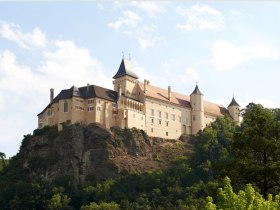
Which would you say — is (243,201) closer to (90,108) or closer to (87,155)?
(90,108)

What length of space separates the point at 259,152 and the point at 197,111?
9448 cm

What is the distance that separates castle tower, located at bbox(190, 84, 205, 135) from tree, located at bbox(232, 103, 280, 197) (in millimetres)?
91742

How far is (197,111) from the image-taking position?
129 metres

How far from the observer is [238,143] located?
35.2 meters

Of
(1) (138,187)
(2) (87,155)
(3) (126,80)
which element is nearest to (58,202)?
(2) (87,155)

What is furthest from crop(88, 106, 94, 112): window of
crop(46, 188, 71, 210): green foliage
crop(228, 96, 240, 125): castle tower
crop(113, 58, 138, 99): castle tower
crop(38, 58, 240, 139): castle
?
crop(228, 96, 240, 125): castle tower

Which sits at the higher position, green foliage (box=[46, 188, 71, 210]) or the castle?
the castle

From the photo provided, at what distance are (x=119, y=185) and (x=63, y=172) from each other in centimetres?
1098

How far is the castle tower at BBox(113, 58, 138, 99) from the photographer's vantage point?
120 m

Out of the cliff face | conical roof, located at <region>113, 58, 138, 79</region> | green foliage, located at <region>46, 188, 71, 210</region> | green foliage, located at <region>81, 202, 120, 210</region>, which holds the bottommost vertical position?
green foliage, located at <region>81, 202, 120, 210</region>

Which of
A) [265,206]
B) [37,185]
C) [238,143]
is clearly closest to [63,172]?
[37,185]

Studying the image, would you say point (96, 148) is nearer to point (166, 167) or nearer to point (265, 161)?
point (166, 167)

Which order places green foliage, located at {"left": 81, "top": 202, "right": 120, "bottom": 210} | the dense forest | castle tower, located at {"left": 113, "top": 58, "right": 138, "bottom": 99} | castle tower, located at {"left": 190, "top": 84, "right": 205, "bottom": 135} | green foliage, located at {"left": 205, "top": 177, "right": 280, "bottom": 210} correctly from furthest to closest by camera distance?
castle tower, located at {"left": 190, "top": 84, "right": 205, "bottom": 135}, castle tower, located at {"left": 113, "top": 58, "right": 138, "bottom": 99}, the dense forest, green foliage, located at {"left": 81, "top": 202, "right": 120, "bottom": 210}, green foliage, located at {"left": 205, "top": 177, "right": 280, "bottom": 210}

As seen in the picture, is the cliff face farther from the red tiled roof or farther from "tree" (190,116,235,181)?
the red tiled roof
